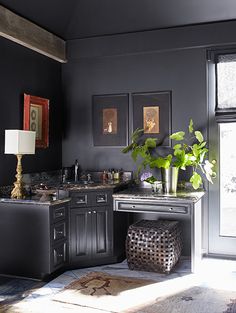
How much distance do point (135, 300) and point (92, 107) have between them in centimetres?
243

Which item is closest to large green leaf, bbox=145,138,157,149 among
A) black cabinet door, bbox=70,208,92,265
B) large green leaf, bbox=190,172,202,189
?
large green leaf, bbox=190,172,202,189

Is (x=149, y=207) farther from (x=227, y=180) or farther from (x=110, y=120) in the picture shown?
(x=110, y=120)

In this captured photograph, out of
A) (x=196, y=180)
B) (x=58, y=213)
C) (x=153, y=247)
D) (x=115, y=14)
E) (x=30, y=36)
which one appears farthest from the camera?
(x=115, y=14)

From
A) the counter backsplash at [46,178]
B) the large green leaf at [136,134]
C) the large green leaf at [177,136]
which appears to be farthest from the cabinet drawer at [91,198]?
the large green leaf at [177,136]

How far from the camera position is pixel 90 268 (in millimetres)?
3859

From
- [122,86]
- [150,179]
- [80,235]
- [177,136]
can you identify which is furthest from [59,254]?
[122,86]

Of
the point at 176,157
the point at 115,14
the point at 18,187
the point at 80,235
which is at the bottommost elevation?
the point at 80,235

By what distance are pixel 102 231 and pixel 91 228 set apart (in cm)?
12

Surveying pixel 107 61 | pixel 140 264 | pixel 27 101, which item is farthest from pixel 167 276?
pixel 107 61

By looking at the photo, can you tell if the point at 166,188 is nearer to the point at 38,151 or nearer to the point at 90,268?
the point at 90,268

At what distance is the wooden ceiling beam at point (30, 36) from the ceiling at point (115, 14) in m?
0.07

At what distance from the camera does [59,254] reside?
355cm

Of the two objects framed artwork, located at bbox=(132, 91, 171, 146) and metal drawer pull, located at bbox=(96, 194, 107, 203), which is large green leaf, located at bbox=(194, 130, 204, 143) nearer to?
framed artwork, located at bbox=(132, 91, 171, 146)

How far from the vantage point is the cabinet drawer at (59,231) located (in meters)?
3.48
